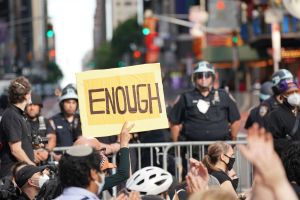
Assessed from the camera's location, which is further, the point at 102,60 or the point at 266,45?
the point at 102,60

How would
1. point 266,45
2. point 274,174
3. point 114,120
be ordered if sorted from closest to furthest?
point 274,174, point 114,120, point 266,45

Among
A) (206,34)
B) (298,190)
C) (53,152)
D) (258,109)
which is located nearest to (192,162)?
(298,190)

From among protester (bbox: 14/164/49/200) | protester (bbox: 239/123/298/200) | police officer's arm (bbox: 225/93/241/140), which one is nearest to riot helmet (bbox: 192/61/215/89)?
police officer's arm (bbox: 225/93/241/140)

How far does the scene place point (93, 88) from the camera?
8328 millimetres

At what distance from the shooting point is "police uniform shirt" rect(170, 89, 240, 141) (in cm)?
1154

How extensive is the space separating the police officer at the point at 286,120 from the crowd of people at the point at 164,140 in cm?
1

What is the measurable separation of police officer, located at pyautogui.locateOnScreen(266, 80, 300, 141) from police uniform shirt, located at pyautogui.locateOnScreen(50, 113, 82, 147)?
2.51 meters

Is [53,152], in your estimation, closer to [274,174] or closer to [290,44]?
[274,174]

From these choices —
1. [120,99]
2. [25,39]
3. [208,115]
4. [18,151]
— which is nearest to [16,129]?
[18,151]

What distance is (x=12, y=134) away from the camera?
8.85m

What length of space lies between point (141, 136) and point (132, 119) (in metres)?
4.29

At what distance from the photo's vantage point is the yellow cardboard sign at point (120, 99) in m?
8.19

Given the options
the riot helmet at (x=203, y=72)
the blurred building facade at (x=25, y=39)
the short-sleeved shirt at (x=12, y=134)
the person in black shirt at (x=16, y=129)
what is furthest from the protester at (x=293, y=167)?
the blurred building facade at (x=25, y=39)

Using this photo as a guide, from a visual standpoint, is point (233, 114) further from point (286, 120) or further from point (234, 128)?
point (286, 120)
